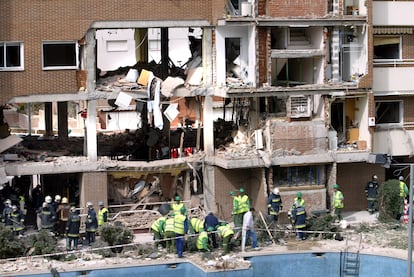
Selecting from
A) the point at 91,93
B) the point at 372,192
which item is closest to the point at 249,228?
the point at 372,192

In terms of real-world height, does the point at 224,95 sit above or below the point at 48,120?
above

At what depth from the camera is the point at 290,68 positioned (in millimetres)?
39906

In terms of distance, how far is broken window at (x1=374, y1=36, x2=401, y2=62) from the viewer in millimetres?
39281

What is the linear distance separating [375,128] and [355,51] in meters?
3.35

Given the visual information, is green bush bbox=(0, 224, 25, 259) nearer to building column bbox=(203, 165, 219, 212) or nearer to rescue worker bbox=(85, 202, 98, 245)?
rescue worker bbox=(85, 202, 98, 245)

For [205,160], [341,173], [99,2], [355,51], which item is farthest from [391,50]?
[99,2]

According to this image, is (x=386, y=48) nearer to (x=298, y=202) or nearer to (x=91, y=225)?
(x=298, y=202)

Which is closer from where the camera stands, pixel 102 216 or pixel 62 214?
pixel 102 216

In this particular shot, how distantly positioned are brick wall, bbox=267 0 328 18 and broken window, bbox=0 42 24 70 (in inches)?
376

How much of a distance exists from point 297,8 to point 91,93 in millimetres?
8551

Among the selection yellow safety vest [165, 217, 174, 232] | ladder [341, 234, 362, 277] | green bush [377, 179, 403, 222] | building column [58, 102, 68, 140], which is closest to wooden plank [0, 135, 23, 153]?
building column [58, 102, 68, 140]

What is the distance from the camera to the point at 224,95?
1430 inches

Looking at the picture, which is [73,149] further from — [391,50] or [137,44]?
[391,50]

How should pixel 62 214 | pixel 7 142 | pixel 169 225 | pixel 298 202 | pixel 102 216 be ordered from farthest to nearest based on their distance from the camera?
pixel 7 142, pixel 298 202, pixel 62 214, pixel 102 216, pixel 169 225
